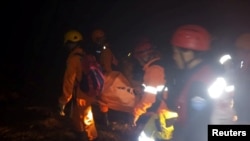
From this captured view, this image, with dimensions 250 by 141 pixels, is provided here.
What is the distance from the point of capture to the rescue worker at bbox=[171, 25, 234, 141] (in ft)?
12.1

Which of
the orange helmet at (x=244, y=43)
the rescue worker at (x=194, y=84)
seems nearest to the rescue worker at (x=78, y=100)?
the rescue worker at (x=194, y=84)

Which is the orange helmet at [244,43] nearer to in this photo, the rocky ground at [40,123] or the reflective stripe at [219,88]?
the reflective stripe at [219,88]

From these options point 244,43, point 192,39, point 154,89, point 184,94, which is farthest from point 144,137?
point 244,43

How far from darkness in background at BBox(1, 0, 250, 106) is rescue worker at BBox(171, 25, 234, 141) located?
149cm

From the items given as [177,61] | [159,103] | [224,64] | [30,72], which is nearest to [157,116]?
[159,103]

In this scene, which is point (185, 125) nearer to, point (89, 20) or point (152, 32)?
point (152, 32)

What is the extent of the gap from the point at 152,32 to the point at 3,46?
3074mm

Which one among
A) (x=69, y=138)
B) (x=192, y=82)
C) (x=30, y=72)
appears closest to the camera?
(x=192, y=82)

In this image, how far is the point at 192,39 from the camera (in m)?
3.97

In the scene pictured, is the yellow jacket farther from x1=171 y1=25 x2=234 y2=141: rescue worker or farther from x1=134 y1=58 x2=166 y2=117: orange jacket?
x1=171 y1=25 x2=234 y2=141: rescue worker

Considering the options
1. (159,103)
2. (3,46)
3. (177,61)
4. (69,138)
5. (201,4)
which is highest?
(201,4)

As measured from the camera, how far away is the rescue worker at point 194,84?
3.69 meters

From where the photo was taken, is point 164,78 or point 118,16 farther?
point 118,16

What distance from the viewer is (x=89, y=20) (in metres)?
6.52
